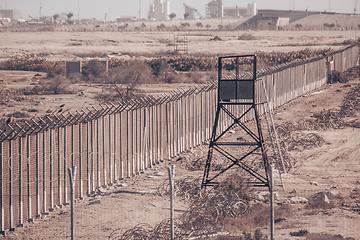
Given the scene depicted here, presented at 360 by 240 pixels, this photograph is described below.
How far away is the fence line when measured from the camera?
967 cm

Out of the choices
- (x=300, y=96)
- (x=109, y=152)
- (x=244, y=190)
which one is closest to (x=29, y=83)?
(x=300, y=96)

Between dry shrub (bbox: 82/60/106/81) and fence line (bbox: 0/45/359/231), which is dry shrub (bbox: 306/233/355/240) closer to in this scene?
fence line (bbox: 0/45/359/231)

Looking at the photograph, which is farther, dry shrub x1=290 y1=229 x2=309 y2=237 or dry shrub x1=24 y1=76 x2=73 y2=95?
dry shrub x1=24 y1=76 x2=73 y2=95

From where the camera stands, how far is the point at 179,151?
1609cm

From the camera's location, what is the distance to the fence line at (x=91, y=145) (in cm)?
967

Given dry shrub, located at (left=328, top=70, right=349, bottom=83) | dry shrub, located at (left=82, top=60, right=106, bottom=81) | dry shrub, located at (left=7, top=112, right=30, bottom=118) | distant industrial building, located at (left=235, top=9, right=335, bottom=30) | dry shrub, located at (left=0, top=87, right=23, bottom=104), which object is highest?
distant industrial building, located at (left=235, top=9, right=335, bottom=30)

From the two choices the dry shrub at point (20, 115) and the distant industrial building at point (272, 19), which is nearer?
the dry shrub at point (20, 115)

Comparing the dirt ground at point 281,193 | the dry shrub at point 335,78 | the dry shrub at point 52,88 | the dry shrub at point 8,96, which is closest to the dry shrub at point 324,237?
the dirt ground at point 281,193

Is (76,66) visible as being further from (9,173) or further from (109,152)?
(9,173)

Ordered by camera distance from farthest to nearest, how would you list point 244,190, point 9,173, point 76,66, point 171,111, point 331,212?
point 76,66 → point 171,111 → point 244,190 → point 331,212 → point 9,173

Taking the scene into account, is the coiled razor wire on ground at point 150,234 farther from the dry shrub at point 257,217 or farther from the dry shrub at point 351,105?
the dry shrub at point 351,105

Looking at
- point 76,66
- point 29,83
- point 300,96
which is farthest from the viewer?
point 76,66

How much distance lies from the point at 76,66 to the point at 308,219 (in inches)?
1236

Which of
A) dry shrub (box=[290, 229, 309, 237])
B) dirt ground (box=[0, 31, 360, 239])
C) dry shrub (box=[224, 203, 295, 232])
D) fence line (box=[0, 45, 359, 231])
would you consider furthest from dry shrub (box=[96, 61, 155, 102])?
dry shrub (box=[290, 229, 309, 237])
